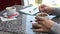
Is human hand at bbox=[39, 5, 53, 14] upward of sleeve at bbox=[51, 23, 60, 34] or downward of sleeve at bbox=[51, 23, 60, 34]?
upward

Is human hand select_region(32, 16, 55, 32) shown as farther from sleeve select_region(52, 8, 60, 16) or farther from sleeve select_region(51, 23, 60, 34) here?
sleeve select_region(52, 8, 60, 16)

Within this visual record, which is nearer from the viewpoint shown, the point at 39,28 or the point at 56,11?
the point at 39,28

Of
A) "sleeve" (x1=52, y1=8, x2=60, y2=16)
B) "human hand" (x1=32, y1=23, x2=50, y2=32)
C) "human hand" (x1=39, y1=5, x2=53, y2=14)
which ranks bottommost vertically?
"human hand" (x1=32, y1=23, x2=50, y2=32)

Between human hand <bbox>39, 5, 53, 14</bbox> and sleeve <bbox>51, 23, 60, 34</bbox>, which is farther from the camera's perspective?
human hand <bbox>39, 5, 53, 14</bbox>

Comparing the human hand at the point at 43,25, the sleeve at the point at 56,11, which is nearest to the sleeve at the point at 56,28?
the human hand at the point at 43,25

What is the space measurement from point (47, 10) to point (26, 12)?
22 cm

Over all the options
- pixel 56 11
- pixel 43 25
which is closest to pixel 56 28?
pixel 43 25

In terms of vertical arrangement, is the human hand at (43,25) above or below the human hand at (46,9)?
below

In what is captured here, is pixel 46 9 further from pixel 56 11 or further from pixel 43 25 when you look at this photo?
pixel 43 25

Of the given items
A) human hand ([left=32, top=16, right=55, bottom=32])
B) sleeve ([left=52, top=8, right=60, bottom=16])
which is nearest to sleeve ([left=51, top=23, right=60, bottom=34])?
human hand ([left=32, top=16, right=55, bottom=32])

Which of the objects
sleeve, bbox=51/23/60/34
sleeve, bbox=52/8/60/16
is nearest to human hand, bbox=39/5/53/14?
sleeve, bbox=52/8/60/16

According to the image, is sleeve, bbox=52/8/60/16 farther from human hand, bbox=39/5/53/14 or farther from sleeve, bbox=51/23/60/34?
sleeve, bbox=51/23/60/34

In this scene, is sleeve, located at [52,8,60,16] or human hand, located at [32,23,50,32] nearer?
human hand, located at [32,23,50,32]

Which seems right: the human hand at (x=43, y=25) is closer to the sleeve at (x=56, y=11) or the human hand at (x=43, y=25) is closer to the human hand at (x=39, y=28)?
the human hand at (x=39, y=28)
